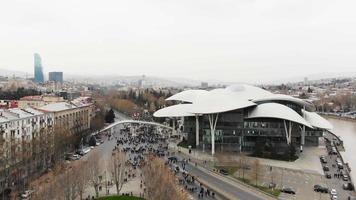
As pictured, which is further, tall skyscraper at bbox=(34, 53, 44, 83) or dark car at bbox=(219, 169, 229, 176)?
tall skyscraper at bbox=(34, 53, 44, 83)

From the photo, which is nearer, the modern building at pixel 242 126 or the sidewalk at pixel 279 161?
the sidewalk at pixel 279 161

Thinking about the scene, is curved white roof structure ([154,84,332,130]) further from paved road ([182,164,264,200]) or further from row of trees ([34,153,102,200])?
row of trees ([34,153,102,200])

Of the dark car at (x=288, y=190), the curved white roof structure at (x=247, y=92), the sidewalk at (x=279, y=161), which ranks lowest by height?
the sidewalk at (x=279, y=161)

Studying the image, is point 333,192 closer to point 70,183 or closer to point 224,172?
point 224,172

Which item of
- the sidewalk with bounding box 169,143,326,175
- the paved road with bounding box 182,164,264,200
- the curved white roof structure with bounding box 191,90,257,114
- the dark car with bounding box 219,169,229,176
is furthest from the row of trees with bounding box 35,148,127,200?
the curved white roof structure with bounding box 191,90,257,114

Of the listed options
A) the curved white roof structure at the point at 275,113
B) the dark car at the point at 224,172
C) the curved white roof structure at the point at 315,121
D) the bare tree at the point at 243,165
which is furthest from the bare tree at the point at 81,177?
the curved white roof structure at the point at 315,121

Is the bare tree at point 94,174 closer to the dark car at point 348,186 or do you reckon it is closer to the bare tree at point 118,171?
the bare tree at point 118,171

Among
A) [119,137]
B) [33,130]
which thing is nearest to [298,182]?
[33,130]
